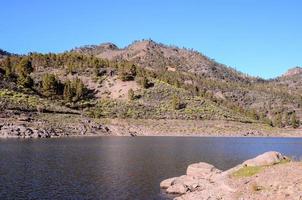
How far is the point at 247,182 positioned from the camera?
3825 cm

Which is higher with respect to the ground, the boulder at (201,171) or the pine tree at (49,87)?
the pine tree at (49,87)

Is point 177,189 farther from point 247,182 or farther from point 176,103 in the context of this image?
point 176,103

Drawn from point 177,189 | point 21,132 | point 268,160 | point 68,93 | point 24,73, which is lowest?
point 177,189

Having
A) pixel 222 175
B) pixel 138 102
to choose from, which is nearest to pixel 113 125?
pixel 138 102

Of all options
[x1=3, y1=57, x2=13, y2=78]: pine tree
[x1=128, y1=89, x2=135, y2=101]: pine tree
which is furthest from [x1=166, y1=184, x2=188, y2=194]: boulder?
[x1=128, y1=89, x2=135, y2=101]: pine tree

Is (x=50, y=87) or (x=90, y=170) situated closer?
(x=90, y=170)

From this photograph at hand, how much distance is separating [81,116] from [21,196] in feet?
359

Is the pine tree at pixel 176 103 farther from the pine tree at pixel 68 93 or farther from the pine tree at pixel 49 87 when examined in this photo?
the pine tree at pixel 49 87

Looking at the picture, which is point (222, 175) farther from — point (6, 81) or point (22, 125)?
point (6, 81)

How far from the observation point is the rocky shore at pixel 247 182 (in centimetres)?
3394

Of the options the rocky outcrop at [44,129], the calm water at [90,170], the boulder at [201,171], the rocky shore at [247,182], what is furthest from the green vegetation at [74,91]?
the rocky shore at [247,182]

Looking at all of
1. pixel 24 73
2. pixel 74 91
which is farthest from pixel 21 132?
pixel 24 73

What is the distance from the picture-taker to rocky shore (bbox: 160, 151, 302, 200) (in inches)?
1336

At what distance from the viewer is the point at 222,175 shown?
44250 millimetres
